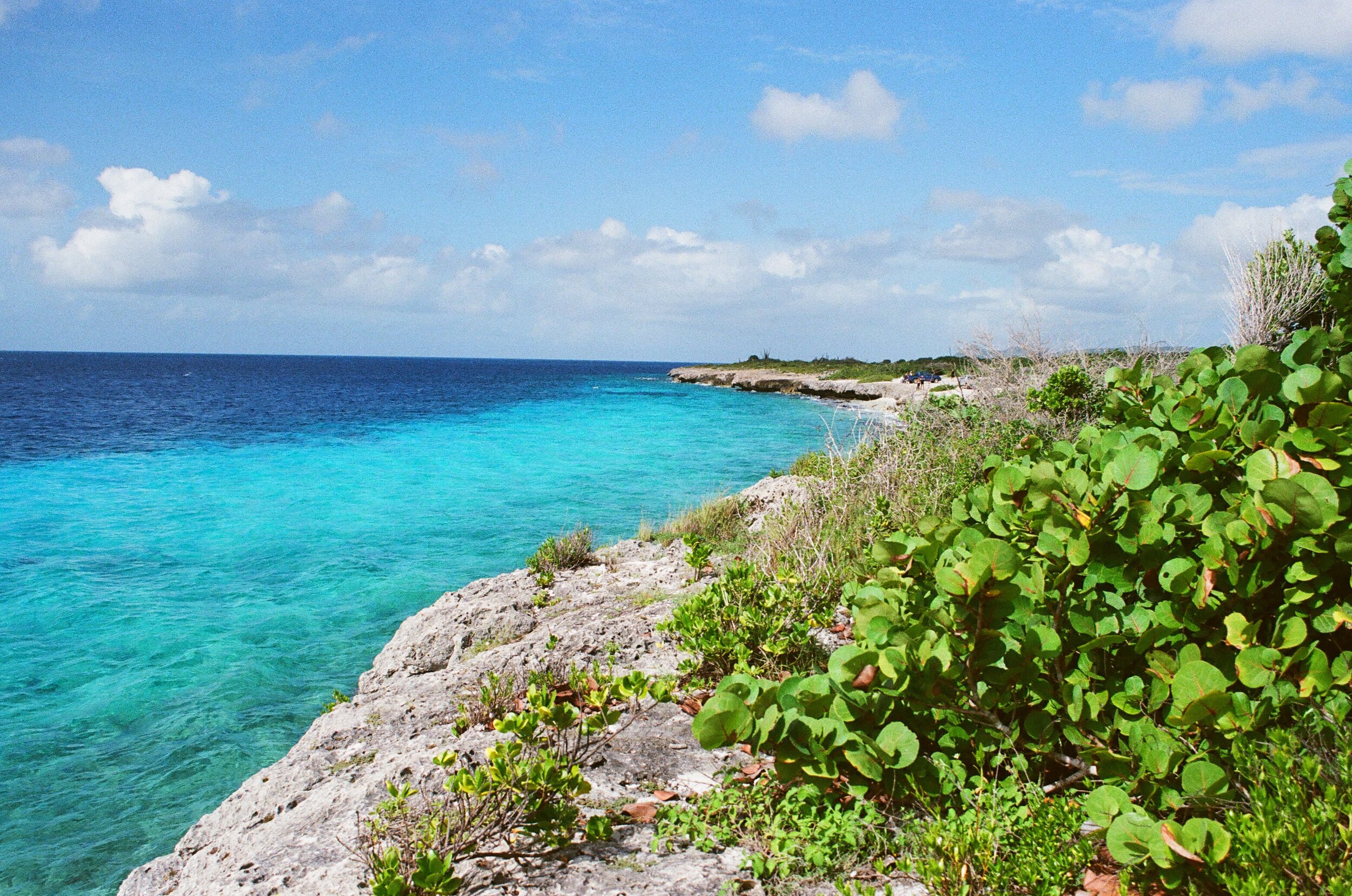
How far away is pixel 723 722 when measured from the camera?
241 centimetres

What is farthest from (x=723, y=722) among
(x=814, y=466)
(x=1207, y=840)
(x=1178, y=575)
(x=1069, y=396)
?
(x=1069, y=396)

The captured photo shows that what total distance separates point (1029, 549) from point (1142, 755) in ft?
2.35

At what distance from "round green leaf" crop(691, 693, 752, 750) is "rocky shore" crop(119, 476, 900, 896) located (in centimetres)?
51

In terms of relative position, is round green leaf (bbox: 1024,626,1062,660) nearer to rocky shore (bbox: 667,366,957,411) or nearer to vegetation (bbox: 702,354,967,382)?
rocky shore (bbox: 667,366,957,411)

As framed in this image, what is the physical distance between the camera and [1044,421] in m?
9.31

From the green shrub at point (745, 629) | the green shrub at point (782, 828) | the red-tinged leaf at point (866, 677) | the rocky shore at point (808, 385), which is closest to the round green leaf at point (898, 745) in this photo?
the red-tinged leaf at point (866, 677)

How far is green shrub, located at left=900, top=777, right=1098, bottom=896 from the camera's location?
2.15m

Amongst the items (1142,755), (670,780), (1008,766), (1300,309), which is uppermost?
(1300,309)

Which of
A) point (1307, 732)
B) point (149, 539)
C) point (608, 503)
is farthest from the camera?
point (608, 503)

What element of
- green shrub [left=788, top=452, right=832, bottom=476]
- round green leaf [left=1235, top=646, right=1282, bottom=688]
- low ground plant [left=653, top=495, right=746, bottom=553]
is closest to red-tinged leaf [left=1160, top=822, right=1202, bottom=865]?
round green leaf [left=1235, top=646, right=1282, bottom=688]

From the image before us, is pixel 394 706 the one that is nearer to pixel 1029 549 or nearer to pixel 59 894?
pixel 59 894

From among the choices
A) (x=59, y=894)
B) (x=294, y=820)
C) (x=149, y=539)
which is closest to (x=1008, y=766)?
(x=294, y=820)

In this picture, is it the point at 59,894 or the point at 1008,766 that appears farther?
the point at 59,894

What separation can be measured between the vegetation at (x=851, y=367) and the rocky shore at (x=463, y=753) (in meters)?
41.0
